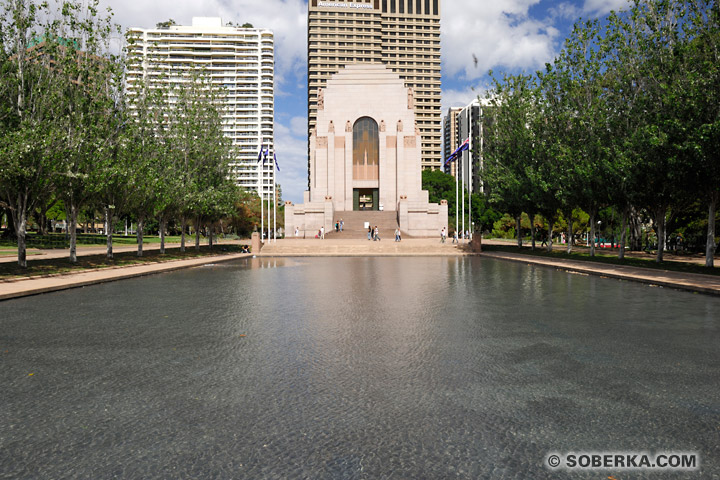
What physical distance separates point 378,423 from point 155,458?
1.76 m

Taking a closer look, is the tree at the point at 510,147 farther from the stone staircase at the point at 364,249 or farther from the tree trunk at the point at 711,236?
the tree trunk at the point at 711,236

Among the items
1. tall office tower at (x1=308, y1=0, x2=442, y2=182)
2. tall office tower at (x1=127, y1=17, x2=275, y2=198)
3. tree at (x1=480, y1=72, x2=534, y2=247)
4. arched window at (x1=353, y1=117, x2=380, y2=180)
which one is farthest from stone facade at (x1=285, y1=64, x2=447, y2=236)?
tall office tower at (x1=127, y1=17, x2=275, y2=198)

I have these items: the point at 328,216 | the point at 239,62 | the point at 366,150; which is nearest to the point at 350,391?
the point at 328,216

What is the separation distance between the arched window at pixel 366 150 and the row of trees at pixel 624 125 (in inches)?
950

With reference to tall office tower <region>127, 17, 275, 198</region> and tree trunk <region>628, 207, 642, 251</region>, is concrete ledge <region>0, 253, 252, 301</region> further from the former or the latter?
tall office tower <region>127, 17, 275, 198</region>

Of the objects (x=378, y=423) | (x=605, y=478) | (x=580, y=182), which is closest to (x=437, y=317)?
(x=378, y=423)

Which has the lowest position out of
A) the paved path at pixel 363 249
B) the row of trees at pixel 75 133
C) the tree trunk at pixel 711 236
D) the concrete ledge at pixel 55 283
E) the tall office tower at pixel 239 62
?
the paved path at pixel 363 249

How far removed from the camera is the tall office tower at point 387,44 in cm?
12550

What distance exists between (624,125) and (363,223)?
3182 centimetres

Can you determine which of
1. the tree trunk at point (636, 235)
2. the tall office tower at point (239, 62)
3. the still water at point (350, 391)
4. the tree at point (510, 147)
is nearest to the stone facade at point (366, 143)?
the tree at point (510, 147)

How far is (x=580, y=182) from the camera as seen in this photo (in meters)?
28.7

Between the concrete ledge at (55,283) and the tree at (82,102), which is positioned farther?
the tree at (82,102)

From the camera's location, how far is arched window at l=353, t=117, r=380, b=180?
208 ft

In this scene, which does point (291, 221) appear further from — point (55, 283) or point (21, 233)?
point (55, 283)
